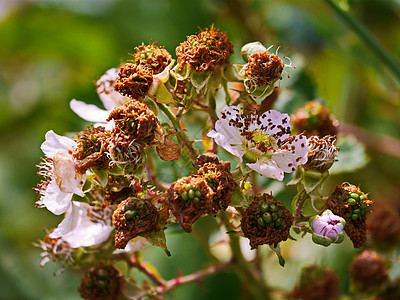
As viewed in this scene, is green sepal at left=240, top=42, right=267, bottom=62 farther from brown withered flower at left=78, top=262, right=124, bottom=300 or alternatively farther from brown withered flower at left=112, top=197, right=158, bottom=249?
brown withered flower at left=78, top=262, right=124, bottom=300

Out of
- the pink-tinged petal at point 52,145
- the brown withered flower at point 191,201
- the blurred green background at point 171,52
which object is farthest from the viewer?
the blurred green background at point 171,52

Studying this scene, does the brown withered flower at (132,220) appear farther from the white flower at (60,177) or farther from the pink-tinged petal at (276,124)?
the pink-tinged petal at (276,124)

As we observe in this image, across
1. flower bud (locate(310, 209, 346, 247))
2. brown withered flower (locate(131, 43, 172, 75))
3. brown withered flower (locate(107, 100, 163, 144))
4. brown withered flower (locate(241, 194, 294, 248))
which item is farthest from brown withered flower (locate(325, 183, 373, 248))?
brown withered flower (locate(131, 43, 172, 75))

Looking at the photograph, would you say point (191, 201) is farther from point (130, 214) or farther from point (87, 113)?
point (87, 113)

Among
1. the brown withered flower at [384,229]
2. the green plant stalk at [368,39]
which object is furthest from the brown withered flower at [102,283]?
the green plant stalk at [368,39]

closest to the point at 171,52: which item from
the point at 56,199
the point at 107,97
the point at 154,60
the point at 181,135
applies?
the point at 107,97

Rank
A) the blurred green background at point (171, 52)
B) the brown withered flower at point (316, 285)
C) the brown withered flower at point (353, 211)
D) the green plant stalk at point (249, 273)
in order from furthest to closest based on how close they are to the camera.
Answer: the blurred green background at point (171, 52) → the brown withered flower at point (316, 285) → the green plant stalk at point (249, 273) → the brown withered flower at point (353, 211)
